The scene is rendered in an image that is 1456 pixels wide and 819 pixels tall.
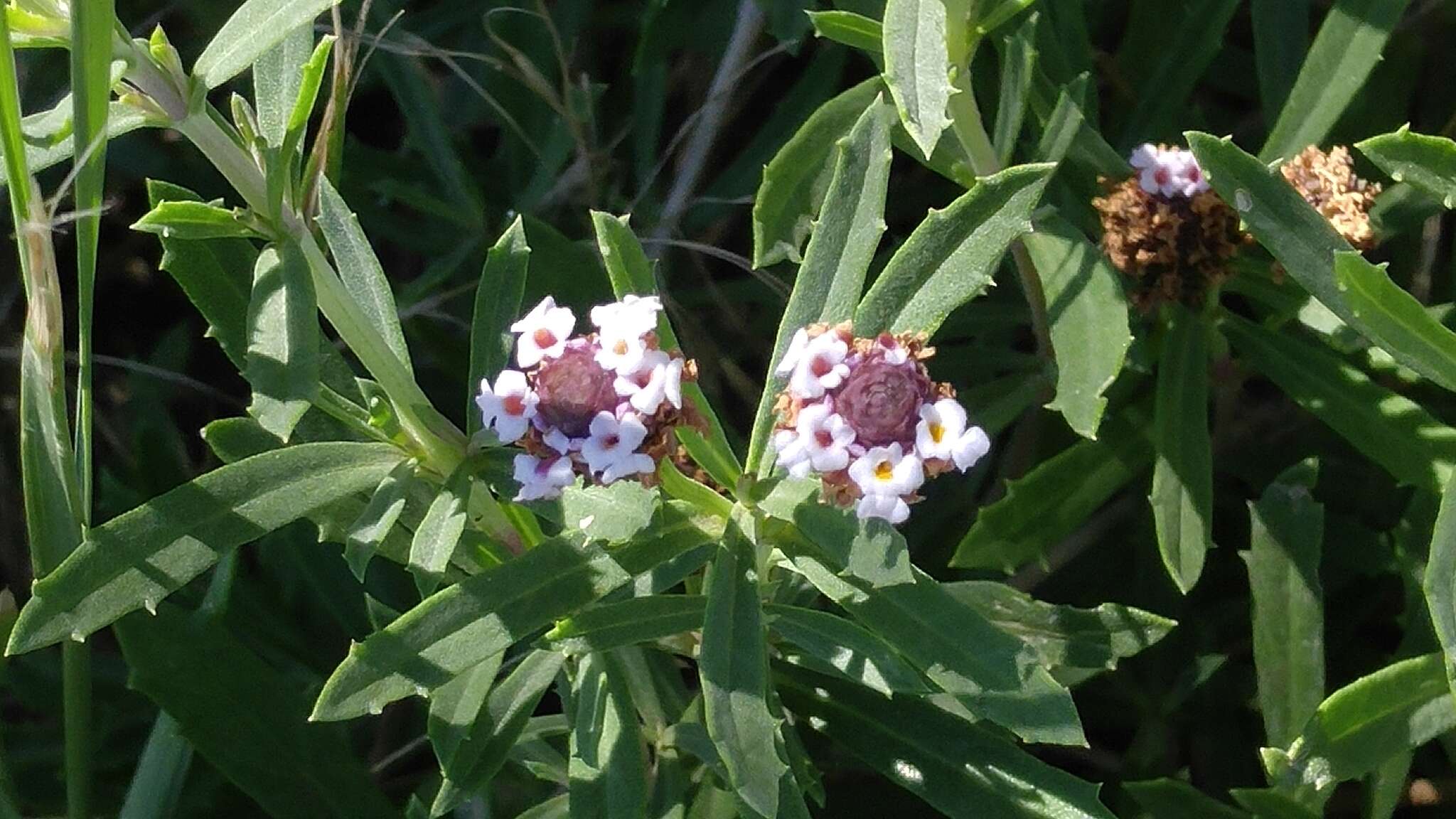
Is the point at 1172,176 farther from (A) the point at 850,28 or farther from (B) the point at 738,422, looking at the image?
(B) the point at 738,422

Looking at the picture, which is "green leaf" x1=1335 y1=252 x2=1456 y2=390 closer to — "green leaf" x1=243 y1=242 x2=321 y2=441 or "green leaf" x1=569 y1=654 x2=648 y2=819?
"green leaf" x1=569 y1=654 x2=648 y2=819

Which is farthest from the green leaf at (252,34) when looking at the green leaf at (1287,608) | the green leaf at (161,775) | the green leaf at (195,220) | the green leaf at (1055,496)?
the green leaf at (1287,608)

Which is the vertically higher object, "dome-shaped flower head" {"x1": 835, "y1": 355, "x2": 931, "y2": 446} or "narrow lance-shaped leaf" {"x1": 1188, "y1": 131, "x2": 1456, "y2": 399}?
"narrow lance-shaped leaf" {"x1": 1188, "y1": 131, "x2": 1456, "y2": 399}

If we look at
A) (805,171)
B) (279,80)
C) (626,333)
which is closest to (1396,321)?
(805,171)

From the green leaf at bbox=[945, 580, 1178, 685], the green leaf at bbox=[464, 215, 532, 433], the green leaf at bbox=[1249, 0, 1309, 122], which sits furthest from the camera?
the green leaf at bbox=[1249, 0, 1309, 122]

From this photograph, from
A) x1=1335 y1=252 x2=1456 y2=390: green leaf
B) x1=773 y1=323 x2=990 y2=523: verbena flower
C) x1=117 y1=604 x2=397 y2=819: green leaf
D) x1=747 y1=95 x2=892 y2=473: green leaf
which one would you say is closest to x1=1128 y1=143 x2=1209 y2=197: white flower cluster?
x1=1335 y1=252 x2=1456 y2=390: green leaf

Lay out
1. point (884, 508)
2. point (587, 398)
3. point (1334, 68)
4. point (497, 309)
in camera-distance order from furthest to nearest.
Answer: point (1334, 68) → point (497, 309) → point (587, 398) → point (884, 508)
